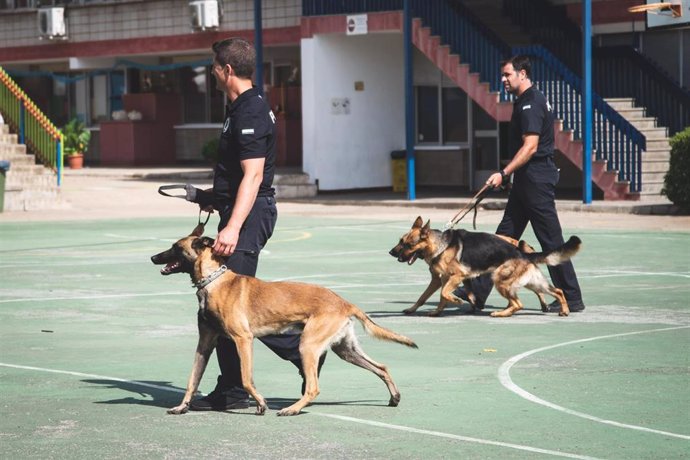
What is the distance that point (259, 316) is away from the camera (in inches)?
333

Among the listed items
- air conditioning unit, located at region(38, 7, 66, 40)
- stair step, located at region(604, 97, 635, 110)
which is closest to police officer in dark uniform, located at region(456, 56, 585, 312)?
stair step, located at region(604, 97, 635, 110)

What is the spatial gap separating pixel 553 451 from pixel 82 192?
27.0 meters

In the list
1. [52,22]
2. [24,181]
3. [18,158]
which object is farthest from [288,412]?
[52,22]

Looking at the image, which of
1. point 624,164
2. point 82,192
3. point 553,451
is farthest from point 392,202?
point 553,451

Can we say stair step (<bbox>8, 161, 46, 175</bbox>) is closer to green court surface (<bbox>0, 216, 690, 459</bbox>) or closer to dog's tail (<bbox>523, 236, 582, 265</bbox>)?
green court surface (<bbox>0, 216, 690, 459</bbox>)

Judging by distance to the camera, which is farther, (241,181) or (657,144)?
(657,144)

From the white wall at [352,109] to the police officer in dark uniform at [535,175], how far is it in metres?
20.9

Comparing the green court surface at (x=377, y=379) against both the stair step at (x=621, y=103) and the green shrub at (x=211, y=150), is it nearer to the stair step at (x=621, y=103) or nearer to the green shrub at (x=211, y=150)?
the stair step at (x=621, y=103)

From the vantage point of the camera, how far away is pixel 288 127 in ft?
131

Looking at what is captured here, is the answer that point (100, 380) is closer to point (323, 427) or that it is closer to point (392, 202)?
point (323, 427)

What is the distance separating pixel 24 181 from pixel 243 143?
22.6 meters

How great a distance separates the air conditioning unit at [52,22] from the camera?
43625mm

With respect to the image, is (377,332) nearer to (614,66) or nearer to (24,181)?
(24,181)

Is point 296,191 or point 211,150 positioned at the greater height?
point 211,150
